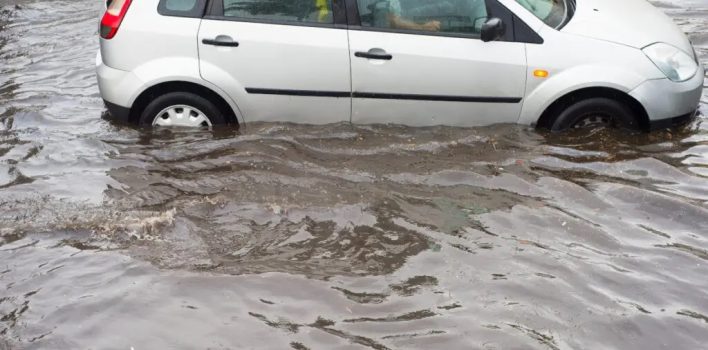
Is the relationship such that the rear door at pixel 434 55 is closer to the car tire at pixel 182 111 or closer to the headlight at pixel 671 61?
the headlight at pixel 671 61

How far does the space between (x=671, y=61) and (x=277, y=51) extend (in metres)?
3.22

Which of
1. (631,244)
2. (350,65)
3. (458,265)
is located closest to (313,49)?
(350,65)

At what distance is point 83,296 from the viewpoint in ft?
13.6

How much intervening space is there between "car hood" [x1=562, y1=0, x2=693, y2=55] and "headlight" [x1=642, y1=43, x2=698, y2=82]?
6 cm

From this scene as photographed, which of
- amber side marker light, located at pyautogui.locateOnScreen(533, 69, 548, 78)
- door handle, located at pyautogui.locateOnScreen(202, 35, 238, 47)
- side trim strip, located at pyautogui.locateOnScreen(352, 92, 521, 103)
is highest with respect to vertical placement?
door handle, located at pyautogui.locateOnScreen(202, 35, 238, 47)

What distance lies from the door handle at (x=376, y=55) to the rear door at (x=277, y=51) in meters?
0.12

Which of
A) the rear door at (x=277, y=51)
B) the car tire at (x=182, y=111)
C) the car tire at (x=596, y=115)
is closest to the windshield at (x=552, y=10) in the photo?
the car tire at (x=596, y=115)

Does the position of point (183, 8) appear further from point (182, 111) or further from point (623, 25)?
point (623, 25)

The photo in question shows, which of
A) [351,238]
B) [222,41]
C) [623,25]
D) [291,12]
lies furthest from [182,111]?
[623,25]

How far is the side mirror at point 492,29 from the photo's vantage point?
600cm

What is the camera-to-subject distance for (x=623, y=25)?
6.31 meters

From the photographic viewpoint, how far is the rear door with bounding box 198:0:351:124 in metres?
6.18

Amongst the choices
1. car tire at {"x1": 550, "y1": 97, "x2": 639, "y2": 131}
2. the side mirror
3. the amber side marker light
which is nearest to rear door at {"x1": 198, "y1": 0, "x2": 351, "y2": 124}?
the side mirror

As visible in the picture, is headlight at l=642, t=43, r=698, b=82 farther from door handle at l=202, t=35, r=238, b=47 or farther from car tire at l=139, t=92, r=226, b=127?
car tire at l=139, t=92, r=226, b=127
